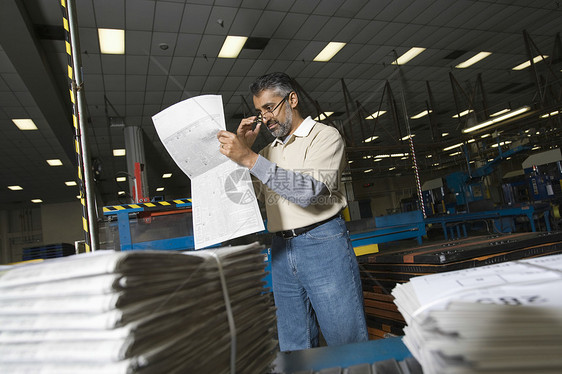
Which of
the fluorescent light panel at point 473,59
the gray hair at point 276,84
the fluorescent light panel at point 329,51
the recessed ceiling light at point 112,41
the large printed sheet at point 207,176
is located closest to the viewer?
the large printed sheet at point 207,176

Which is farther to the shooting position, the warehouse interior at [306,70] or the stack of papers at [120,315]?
the warehouse interior at [306,70]

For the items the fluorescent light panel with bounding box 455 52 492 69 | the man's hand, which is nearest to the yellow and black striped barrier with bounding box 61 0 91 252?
the man's hand

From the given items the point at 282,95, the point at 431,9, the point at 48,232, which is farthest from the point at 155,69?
the point at 48,232

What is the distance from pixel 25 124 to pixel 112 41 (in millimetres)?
4526

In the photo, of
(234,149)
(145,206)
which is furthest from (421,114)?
(234,149)

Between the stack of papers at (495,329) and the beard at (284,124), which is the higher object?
the beard at (284,124)

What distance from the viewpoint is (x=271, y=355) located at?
671 millimetres

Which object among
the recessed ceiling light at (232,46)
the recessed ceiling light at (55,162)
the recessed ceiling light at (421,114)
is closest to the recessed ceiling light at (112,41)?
the recessed ceiling light at (232,46)

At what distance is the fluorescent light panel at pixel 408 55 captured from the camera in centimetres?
819

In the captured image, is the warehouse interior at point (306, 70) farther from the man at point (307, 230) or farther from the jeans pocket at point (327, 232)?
the jeans pocket at point (327, 232)

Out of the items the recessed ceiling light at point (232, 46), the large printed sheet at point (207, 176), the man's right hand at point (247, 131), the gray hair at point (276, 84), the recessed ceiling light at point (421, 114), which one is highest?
the recessed ceiling light at point (232, 46)

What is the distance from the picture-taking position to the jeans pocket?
1.41 m

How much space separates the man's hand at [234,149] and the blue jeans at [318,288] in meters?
0.45

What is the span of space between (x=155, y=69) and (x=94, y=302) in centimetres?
765
